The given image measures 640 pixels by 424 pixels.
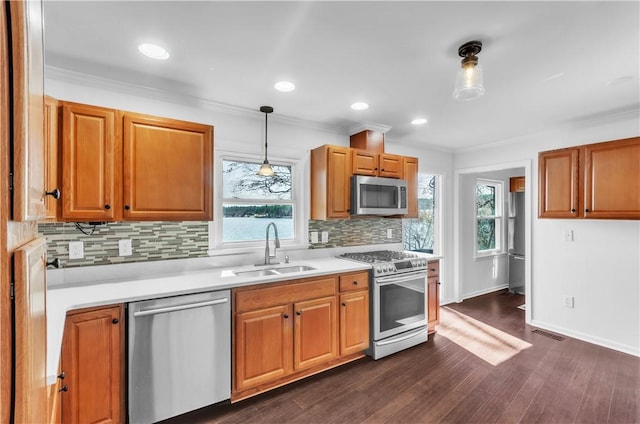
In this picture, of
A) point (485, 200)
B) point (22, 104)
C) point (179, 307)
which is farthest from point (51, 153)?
point (485, 200)

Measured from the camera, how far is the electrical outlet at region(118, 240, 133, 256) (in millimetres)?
2320

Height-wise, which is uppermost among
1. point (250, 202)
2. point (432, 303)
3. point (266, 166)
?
point (266, 166)

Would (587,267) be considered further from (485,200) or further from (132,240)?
(132,240)

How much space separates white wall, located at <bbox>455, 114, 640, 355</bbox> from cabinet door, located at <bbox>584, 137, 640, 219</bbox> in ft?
1.55

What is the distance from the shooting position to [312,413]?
2.15m

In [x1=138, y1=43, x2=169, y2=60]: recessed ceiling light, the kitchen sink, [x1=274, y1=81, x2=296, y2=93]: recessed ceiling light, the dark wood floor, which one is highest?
[x1=138, y1=43, x2=169, y2=60]: recessed ceiling light

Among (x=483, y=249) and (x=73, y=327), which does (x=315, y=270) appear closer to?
(x=73, y=327)

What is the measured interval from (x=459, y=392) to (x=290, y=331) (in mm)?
1392

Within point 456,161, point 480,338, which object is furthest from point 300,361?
point 456,161

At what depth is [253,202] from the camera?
3.02 metres

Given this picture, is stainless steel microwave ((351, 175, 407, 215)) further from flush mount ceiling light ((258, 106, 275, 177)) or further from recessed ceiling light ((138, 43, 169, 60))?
recessed ceiling light ((138, 43, 169, 60))

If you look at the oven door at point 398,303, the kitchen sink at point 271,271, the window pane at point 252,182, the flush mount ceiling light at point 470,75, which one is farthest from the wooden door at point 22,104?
the oven door at point 398,303

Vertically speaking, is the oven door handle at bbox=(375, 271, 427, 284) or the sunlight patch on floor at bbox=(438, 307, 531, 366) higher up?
the oven door handle at bbox=(375, 271, 427, 284)

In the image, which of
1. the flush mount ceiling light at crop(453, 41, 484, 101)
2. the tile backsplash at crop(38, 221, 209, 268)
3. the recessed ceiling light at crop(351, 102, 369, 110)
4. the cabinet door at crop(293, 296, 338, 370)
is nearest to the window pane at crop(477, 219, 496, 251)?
the recessed ceiling light at crop(351, 102, 369, 110)
